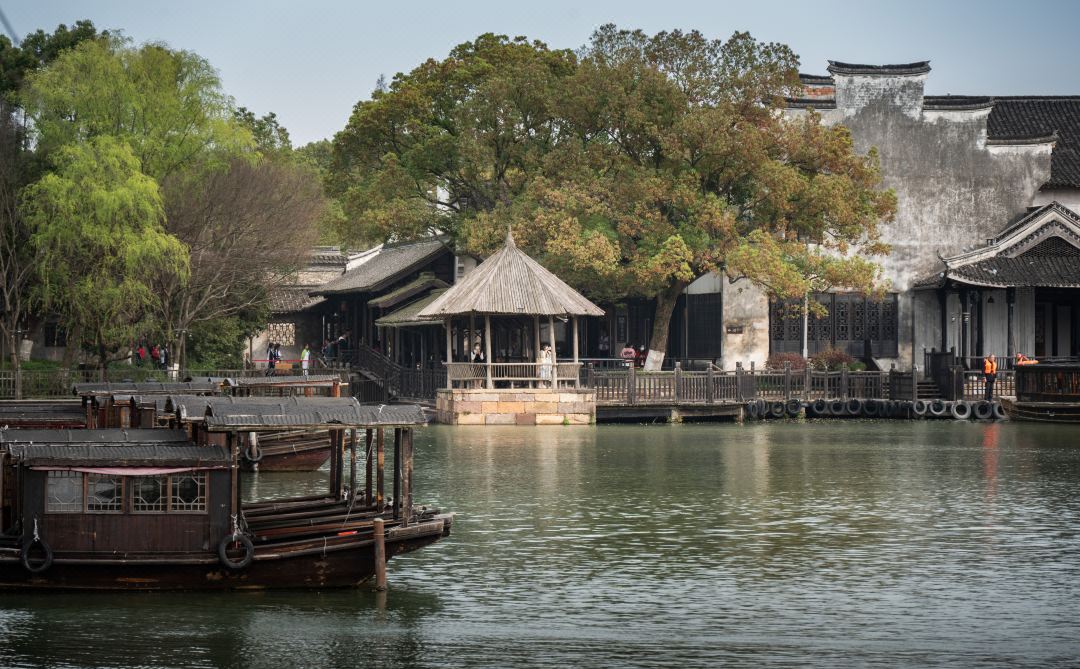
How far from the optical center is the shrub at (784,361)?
5242 cm

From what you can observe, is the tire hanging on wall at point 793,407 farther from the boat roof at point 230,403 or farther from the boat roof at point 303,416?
the boat roof at point 303,416

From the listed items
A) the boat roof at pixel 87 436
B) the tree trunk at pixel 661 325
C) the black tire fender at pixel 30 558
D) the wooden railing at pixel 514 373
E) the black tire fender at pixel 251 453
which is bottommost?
the black tire fender at pixel 30 558

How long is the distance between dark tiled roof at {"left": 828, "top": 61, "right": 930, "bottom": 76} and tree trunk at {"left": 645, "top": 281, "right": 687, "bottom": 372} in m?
11.0

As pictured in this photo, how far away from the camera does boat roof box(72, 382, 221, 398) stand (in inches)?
1080

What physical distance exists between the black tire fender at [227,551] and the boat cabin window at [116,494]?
17.8 inches

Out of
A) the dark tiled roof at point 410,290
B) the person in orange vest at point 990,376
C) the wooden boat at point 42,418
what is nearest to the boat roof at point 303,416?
the wooden boat at point 42,418

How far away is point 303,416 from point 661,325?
34.7m

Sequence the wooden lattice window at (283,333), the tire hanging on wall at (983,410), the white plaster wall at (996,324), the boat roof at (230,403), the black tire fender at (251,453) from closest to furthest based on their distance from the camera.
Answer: the boat roof at (230,403) → the black tire fender at (251,453) → the tire hanging on wall at (983,410) → the white plaster wall at (996,324) → the wooden lattice window at (283,333)

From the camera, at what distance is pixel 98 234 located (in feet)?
142

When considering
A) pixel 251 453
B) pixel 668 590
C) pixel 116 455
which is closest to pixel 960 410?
pixel 251 453

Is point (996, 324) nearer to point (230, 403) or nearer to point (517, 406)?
point (517, 406)

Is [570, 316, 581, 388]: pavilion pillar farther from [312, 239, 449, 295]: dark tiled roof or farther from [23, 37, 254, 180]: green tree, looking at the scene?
[23, 37, 254, 180]: green tree

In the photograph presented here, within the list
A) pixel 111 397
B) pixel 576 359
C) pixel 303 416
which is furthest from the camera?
pixel 576 359

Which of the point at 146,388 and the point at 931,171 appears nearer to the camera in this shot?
the point at 146,388
